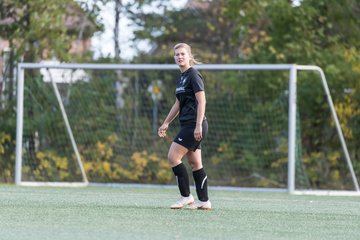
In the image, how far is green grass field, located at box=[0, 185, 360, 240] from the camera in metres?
7.22

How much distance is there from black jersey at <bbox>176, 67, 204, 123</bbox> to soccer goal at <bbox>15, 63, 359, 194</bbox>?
744cm

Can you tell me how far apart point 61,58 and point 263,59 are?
12.4ft

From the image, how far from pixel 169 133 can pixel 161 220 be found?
30.6 ft

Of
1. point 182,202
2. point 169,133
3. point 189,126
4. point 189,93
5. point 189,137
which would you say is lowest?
point 182,202

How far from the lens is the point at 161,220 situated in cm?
837

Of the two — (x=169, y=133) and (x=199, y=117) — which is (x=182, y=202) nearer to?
(x=199, y=117)

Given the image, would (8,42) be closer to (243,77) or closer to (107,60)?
(107,60)

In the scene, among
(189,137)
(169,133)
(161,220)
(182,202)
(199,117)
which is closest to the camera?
(161,220)

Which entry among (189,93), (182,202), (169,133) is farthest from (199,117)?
(169,133)

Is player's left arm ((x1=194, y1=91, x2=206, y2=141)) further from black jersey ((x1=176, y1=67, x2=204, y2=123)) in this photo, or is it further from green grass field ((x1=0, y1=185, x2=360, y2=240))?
green grass field ((x1=0, y1=185, x2=360, y2=240))

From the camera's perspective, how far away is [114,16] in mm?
22469


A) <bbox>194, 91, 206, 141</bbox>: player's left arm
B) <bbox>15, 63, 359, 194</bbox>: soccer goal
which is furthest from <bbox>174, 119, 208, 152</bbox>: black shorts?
<bbox>15, 63, 359, 194</bbox>: soccer goal

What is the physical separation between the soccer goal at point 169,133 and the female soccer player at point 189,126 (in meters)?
7.29

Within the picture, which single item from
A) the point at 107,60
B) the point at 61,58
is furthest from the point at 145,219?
the point at 107,60
